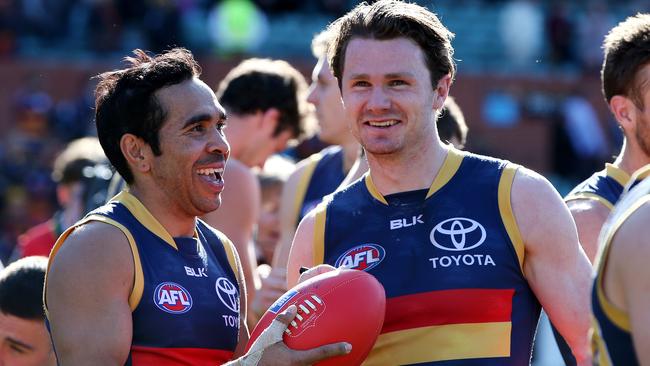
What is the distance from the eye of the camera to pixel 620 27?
520 centimetres

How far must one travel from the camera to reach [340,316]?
3986 millimetres

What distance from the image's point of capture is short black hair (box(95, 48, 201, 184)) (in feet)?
14.3

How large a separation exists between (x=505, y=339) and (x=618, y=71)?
154cm

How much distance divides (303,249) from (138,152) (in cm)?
69

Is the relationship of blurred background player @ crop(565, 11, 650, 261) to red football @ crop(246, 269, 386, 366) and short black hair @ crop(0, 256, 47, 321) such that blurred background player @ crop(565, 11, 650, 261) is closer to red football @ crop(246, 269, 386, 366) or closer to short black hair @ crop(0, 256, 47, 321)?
red football @ crop(246, 269, 386, 366)

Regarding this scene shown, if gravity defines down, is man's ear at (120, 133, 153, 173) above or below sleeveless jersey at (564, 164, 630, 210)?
above

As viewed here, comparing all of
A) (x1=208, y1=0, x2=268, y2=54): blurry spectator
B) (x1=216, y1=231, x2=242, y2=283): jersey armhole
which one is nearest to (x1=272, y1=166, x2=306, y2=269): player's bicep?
(x1=216, y1=231, x2=242, y2=283): jersey armhole

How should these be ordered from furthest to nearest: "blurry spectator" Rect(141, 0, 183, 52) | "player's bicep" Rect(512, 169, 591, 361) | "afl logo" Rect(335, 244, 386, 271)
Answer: "blurry spectator" Rect(141, 0, 183, 52) < "afl logo" Rect(335, 244, 386, 271) < "player's bicep" Rect(512, 169, 591, 361)

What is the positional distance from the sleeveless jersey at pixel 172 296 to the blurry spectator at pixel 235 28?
1474 cm

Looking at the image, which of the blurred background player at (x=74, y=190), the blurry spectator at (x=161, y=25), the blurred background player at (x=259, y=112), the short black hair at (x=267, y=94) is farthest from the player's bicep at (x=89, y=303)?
the blurry spectator at (x=161, y=25)

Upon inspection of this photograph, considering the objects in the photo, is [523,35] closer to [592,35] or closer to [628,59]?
[592,35]

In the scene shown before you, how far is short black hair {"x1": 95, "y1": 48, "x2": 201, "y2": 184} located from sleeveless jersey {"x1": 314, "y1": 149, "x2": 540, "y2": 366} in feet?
2.60

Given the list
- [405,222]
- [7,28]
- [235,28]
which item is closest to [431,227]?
[405,222]

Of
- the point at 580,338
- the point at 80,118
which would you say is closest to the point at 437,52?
the point at 580,338
